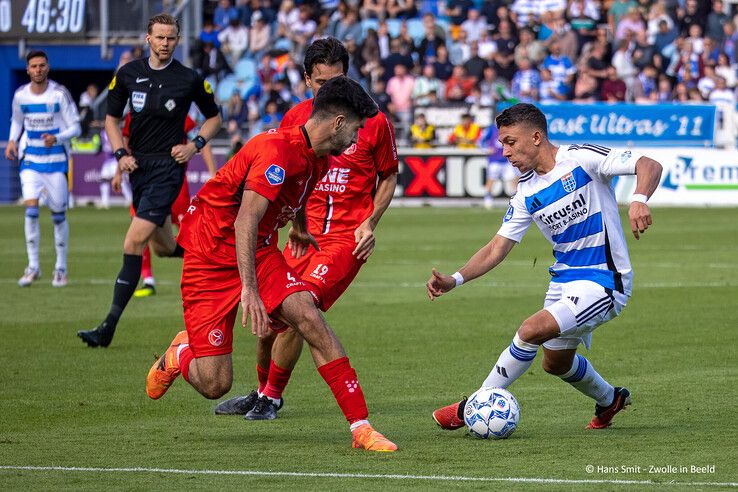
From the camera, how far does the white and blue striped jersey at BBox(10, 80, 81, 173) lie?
15.0 meters

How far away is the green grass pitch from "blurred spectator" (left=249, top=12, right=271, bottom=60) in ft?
62.2

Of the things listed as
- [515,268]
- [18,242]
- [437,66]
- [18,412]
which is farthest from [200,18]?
[18,412]

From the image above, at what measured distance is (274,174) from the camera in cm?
655

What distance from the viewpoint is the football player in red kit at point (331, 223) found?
312 inches

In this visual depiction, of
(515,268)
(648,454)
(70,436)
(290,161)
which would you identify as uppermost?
(290,161)

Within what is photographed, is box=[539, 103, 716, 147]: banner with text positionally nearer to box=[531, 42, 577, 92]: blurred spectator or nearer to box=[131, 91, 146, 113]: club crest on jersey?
box=[531, 42, 577, 92]: blurred spectator

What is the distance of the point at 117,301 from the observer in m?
10.8

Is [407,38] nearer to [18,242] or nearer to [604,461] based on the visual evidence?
[18,242]

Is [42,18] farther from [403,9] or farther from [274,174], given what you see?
[274,174]

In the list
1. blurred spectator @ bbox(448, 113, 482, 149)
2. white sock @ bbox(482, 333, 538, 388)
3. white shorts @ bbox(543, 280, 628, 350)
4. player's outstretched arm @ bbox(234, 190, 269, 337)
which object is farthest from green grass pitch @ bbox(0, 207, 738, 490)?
blurred spectator @ bbox(448, 113, 482, 149)

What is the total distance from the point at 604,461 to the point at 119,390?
371cm

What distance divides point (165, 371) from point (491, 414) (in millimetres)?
1825

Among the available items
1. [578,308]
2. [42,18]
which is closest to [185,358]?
[578,308]

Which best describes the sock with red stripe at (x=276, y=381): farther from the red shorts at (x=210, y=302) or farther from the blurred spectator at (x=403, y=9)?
the blurred spectator at (x=403, y=9)
